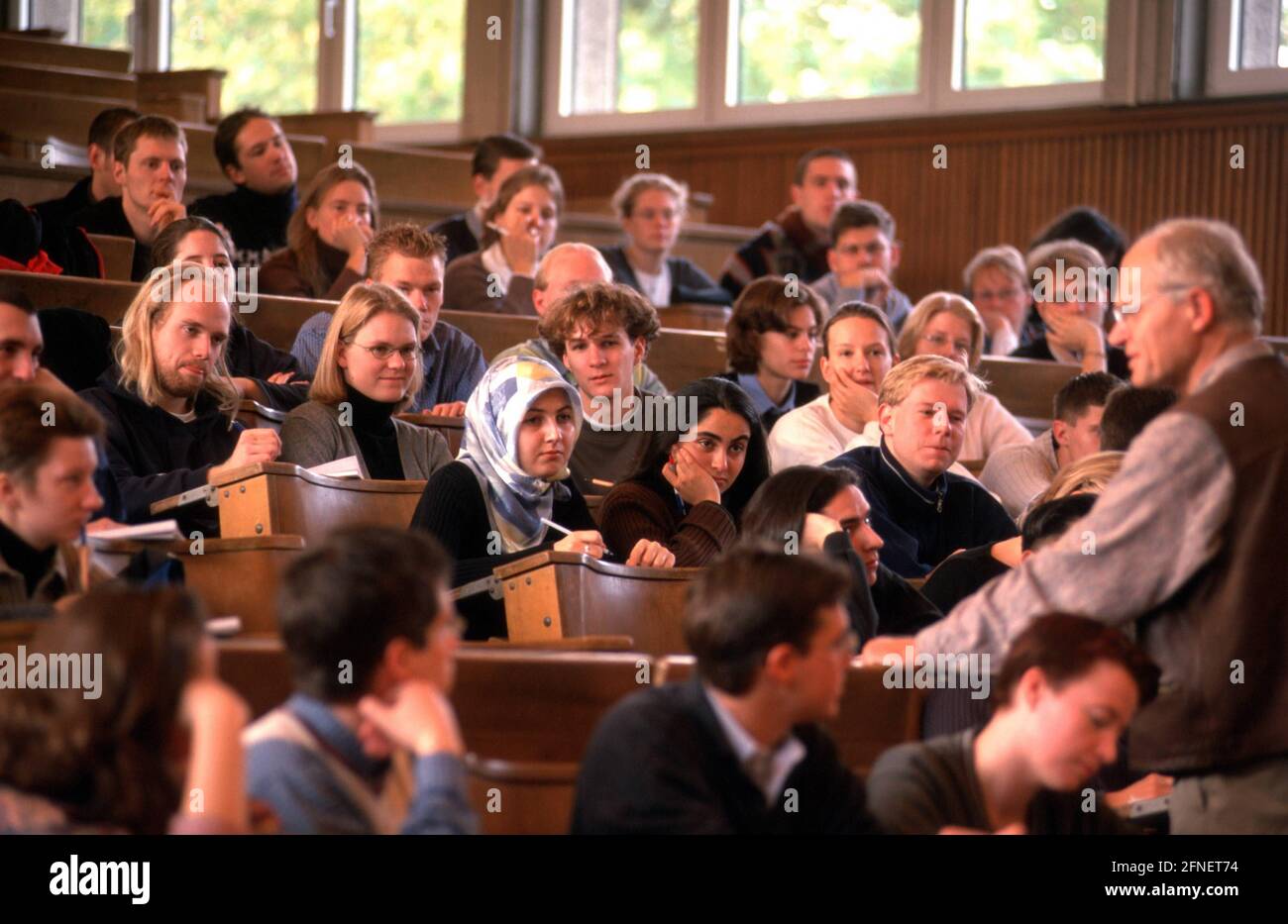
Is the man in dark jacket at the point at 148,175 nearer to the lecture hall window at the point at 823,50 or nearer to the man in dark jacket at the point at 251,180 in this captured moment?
the man in dark jacket at the point at 251,180

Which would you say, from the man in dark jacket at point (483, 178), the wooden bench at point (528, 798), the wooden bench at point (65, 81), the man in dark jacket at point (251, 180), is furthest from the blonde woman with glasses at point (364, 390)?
the wooden bench at point (65, 81)

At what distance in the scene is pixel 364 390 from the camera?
12.0ft

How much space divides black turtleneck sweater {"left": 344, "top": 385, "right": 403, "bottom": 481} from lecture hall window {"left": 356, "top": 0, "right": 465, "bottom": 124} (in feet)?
16.2

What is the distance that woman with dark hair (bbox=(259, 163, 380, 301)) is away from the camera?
16.2 ft

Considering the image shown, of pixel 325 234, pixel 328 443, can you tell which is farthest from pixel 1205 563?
pixel 325 234

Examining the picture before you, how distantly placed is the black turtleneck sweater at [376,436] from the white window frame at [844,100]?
13.7 ft

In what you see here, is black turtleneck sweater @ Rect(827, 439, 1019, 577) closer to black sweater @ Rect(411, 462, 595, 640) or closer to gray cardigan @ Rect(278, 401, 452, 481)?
black sweater @ Rect(411, 462, 595, 640)

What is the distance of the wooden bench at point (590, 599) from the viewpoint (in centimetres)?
282

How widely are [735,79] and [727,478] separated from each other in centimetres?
469

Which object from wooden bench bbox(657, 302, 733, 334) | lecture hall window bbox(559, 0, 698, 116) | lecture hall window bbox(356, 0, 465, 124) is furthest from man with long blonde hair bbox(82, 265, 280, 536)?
lecture hall window bbox(356, 0, 465, 124)

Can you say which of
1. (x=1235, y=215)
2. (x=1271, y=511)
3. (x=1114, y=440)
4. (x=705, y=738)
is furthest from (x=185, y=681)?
(x=1235, y=215)

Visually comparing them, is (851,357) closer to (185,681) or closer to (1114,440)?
(1114,440)

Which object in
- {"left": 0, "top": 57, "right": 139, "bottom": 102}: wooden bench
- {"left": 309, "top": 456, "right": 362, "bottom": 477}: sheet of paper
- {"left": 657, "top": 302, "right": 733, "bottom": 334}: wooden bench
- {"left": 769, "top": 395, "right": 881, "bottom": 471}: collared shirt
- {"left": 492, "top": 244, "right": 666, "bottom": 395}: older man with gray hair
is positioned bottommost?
{"left": 309, "top": 456, "right": 362, "bottom": 477}: sheet of paper

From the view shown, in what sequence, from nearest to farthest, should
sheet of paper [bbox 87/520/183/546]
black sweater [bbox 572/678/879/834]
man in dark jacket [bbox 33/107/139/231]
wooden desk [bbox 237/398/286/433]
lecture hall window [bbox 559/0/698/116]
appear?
black sweater [bbox 572/678/879/834]
sheet of paper [bbox 87/520/183/546]
wooden desk [bbox 237/398/286/433]
man in dark jacket [bbox 33/107/139/231]
lecture hall window [bbox 559/0/698/116]
